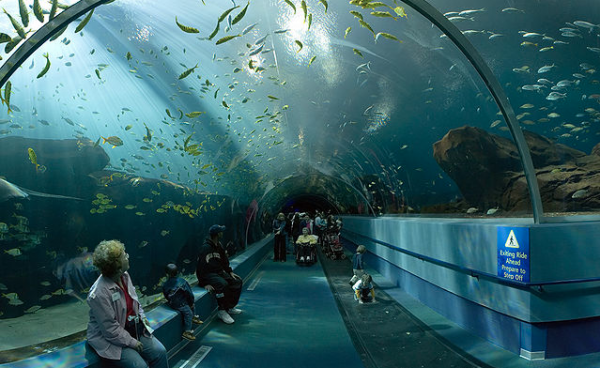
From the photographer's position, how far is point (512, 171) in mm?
11648

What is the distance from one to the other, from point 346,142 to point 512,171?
601cm

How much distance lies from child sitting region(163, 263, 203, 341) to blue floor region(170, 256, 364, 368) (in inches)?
9.8

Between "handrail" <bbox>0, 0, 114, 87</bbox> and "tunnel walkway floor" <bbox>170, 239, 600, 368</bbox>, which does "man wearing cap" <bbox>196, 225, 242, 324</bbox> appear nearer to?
"tunnel walkway floor" <bbox>170, 239, 600, 368</bbox>

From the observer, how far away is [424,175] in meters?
13.3

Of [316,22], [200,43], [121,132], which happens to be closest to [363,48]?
[316,22]

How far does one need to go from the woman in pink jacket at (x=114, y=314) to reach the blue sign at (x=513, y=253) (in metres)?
4.16

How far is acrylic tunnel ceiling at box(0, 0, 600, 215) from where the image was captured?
24.4ft

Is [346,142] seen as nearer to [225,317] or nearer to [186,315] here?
[225,317]

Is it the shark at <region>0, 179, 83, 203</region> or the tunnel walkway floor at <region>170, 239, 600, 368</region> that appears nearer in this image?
the tunnel walkway floor at <region>170, 239, 600, 368</region>

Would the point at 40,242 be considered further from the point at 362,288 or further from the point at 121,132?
the point at 362,288

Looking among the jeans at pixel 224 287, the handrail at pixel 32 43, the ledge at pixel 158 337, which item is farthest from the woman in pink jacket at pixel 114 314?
the jeans at pixel 224 287

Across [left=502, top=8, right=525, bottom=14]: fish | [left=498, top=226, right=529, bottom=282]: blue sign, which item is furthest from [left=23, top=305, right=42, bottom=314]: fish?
[left=502, top=8, right=525, bottom=14]: fish

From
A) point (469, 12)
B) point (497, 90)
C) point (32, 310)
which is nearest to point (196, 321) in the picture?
point (497, 90)

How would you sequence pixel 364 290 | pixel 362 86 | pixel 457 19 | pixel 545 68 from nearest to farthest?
pixel 457 19
pixel 364 290
pixel 545 68
pixel 362 86
